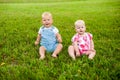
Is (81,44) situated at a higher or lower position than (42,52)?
higher

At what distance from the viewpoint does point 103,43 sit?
7.11 metres

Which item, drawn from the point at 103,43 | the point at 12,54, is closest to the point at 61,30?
the point at 103,43

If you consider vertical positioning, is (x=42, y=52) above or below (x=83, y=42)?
below

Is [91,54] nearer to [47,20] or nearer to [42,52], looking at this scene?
[42,52]

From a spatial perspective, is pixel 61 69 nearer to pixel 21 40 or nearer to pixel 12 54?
pixel 12 54

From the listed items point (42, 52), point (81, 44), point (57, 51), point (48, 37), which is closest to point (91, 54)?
point (81, 44)

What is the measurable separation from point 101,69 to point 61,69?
0.74 metres

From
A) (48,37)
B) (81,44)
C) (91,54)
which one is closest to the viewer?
(91,54)

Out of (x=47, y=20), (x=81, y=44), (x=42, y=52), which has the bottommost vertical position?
(x=42, y=52)

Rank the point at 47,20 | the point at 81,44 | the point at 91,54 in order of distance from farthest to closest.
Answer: the point at 47,20, the point at 81,44, the point at 91,54

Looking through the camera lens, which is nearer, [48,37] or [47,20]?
[47,20]

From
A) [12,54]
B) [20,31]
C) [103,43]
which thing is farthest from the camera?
[20,31]

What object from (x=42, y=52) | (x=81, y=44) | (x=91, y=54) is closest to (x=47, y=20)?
(x=42, y=52)

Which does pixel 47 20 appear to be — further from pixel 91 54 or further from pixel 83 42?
pixel 91 54
